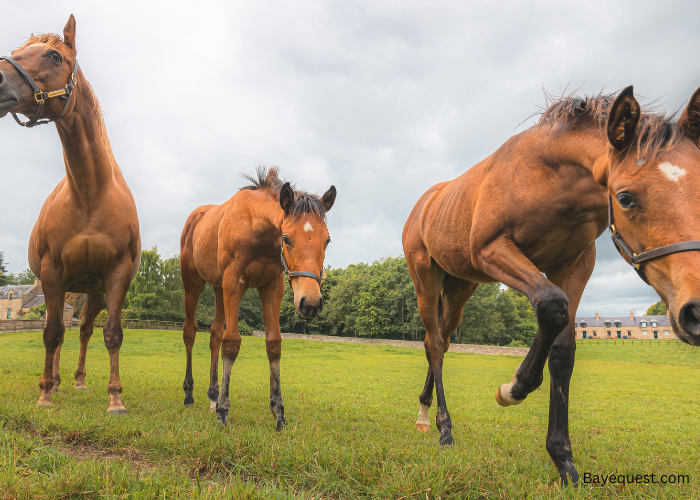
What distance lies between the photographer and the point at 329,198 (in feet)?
17.9

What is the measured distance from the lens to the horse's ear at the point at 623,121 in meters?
2.44

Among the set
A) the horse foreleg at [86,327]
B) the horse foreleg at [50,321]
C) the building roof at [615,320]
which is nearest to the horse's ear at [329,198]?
the horse foreleg at [50,321]

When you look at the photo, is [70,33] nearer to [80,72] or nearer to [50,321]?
[80,72]

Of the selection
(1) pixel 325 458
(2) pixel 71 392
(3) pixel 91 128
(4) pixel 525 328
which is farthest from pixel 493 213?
(4) pixel 525 328

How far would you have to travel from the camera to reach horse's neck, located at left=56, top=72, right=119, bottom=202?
5.00 m

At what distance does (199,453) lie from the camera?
3.09 meters

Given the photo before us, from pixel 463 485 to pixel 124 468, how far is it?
217 cm

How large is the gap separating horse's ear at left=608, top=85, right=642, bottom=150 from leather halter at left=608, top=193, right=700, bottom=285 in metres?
0.37

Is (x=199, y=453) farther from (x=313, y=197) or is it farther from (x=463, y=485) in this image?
(x=313, y=197)

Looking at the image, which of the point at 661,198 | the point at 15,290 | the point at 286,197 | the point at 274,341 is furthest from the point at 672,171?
the point at 15,290

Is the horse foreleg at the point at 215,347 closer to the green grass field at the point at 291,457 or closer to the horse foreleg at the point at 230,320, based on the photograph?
the green grass field at the point at 291,457

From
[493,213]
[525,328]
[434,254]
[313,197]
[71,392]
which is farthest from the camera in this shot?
[525,328]

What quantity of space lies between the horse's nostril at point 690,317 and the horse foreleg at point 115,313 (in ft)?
18.4

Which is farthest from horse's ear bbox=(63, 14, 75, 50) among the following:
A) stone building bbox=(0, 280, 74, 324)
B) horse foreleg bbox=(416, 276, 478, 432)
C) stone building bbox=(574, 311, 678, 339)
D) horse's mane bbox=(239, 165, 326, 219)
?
stone building bbox=(574, 311, 678, 339)
